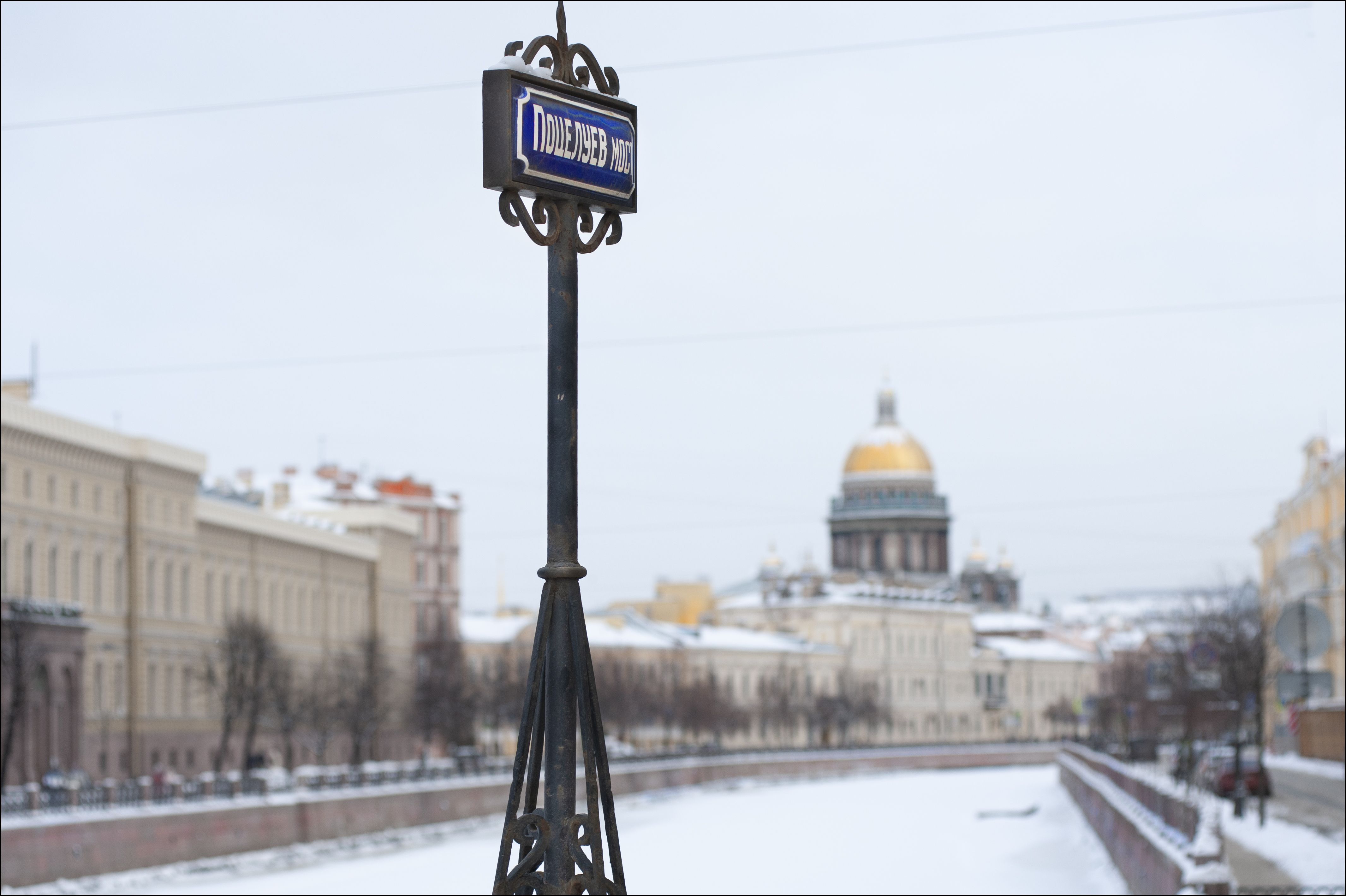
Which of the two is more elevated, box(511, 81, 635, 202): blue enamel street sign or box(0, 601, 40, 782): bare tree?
box(511, 81, 635, 202): blue enamel street sign

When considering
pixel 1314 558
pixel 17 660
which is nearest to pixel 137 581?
pixel 17 660

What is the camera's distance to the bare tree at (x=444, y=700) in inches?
3425

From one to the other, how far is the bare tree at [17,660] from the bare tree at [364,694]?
16420mm

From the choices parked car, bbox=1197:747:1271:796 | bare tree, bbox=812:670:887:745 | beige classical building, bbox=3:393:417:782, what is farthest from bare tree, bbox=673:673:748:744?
parked car, bbox=1197:747:1271:796

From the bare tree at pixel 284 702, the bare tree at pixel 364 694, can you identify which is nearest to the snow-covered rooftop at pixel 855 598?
the bare tree at pixel 364 694

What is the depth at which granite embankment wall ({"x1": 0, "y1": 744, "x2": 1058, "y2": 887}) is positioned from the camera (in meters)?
39.4

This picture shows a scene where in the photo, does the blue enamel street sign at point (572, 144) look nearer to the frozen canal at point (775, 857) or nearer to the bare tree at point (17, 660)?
the frozen canal at point (775, 857)

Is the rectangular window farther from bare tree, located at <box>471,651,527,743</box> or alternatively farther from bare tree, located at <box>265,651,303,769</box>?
bare tree, located at <box>471,651,527,743</box>

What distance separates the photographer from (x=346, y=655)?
83.8 meters

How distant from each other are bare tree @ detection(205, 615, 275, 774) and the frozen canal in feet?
27.3

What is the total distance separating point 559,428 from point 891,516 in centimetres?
16444

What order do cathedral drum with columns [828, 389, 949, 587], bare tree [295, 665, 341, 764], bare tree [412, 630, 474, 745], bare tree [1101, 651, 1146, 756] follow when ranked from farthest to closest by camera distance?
cathedral drum with columns [828, 389, 949, 587] < bare tree [1101, 651, 1146, 756] < bare tree [412, 630, 474, 745] < bare tree [295, 665, 341, 764]

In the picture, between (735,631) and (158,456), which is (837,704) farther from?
(158,456)

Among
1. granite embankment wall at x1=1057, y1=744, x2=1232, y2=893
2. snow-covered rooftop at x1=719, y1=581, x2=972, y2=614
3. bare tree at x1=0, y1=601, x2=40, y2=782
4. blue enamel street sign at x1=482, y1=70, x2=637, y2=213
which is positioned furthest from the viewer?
snow-covered rooftop at x1=719, y1=581, x2=972, y2=614
